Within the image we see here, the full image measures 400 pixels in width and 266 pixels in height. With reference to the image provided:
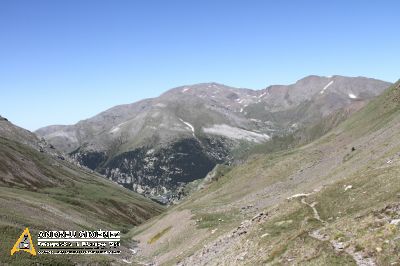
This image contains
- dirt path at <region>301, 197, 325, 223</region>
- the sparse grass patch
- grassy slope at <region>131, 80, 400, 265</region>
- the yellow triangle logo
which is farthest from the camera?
the sparse grass patch

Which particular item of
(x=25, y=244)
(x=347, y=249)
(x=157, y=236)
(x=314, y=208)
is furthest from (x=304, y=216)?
(x=157, y=236)

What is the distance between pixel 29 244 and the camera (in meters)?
56.7

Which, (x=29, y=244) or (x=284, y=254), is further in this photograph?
(x=29, y=244)

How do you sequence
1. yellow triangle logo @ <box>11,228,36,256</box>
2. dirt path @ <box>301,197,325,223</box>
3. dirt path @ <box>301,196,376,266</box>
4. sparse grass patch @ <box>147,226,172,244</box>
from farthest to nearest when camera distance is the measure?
sparse grass patch @ <box>147,226,172,244</box>, yellow triangle logo @ <box>11,228,36,256</box>, dirt path @ <box>301,197,325,223</box>, dirt path @ <box>301,196,376,266</box>

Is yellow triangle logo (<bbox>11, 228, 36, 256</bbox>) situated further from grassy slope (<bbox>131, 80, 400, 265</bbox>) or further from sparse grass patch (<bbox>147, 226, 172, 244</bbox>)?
sparse grass patch (<bbox>147, 226, 172, 244</bbox>)

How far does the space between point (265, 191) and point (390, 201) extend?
51103mm

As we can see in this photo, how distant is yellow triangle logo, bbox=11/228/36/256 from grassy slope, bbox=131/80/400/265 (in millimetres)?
19359

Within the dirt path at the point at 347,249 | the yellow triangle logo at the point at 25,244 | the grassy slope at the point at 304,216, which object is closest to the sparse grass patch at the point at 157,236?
the grassy slope at the point at 304,216

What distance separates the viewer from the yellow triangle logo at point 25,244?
53.9 metres

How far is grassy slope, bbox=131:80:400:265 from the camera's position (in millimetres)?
32344

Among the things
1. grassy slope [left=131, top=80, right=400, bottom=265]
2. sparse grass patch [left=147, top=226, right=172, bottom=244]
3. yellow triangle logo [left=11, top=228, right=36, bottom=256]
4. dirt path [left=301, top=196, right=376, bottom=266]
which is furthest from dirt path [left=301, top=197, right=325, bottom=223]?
sparse grass patch [left=147, top=226, right=172, bottom=244]

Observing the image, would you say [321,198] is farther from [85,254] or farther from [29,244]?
[29,244]

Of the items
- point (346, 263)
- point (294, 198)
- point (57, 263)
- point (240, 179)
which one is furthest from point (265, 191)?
point (346, 263)

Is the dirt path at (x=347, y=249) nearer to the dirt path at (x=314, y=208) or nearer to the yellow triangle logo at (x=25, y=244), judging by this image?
the dirt path at (x=314, y=208)
